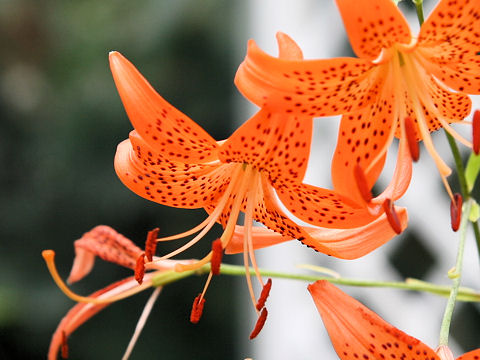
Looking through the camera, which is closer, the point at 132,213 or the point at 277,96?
the point at 277,96

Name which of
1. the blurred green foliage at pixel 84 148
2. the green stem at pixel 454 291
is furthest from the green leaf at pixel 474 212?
→ the blurred green foliage at pixel 84 148

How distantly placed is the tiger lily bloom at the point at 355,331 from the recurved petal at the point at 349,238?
0.18ft

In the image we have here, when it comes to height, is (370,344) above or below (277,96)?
below

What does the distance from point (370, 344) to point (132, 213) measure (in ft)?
7.18

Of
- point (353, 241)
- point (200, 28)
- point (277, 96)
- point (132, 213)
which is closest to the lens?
point (277, 96)

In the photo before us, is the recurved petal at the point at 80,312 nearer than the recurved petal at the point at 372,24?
No

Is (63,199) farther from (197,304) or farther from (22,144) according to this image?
(197,304)

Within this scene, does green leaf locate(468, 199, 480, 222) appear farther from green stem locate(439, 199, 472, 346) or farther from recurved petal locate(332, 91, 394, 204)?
recurved petal locate(332, 91, 394, 204)

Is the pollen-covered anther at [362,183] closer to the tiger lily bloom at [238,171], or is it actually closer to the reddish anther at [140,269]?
the tiger lily bloom at [238,171]

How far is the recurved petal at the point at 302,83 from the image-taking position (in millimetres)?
474

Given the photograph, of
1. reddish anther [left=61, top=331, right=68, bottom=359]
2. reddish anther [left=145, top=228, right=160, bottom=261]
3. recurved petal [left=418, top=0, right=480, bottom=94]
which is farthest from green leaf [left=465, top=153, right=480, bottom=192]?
reddish anther [left=61, top=331, right=68, bottom=359]

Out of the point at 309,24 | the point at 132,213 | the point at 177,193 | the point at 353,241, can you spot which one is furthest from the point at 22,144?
the point at 353,241

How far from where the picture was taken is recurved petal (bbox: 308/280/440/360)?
0.54 m

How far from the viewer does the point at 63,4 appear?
9.22ft
